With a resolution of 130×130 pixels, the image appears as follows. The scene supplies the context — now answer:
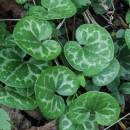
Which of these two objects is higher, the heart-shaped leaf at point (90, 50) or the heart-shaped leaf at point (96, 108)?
the heart-shaped leaf at point (90, 50)

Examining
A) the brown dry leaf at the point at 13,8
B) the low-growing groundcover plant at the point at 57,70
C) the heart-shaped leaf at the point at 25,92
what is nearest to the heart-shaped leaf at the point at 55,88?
the low-growing groundcover plant at the point at 57,70

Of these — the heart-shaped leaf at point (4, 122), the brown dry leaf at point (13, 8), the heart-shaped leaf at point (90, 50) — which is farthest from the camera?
the brown dry leaf at point (13, 8)

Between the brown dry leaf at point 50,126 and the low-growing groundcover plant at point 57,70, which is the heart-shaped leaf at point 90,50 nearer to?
the low-growing groundcover plant at point 57,70

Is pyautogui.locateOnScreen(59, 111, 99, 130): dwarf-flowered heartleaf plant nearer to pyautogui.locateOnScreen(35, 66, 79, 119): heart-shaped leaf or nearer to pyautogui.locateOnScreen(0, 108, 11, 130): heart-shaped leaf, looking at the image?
pyautogui.locateOnScreen(35, 66, 79, 119): heart-shaped leaf

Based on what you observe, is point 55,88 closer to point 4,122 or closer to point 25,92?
point 25,92

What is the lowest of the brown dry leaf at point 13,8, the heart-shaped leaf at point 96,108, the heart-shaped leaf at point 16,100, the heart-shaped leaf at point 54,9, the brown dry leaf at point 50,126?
the brown dry leaf at point 50,126

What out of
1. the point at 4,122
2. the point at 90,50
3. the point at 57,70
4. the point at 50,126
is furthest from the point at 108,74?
the point at 4,122

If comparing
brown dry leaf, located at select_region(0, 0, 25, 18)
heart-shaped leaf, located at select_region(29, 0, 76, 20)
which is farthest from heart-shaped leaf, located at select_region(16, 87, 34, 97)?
brown dry leaf, located at select_region(0, 0, 25, 18)

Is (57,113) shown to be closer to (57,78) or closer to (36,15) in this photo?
(57,78)
